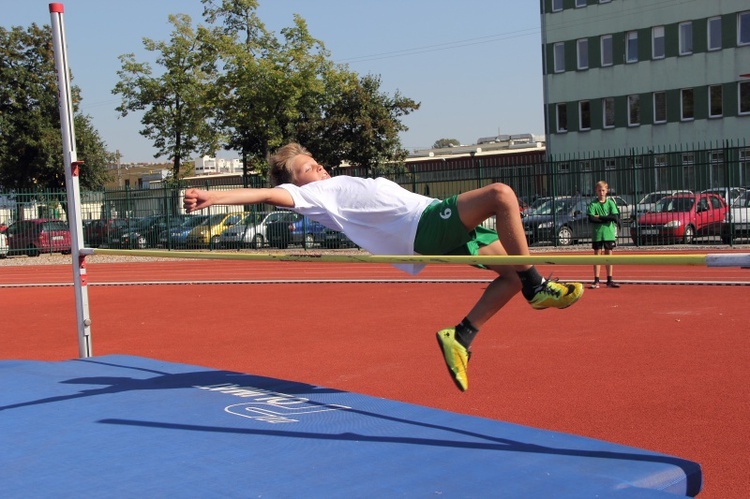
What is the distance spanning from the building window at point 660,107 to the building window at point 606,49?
2585 mm

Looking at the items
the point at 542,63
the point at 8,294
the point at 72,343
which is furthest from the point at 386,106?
the point at 72,343

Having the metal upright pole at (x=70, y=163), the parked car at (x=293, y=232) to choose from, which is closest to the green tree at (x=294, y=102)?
the parked car at (x=293, y=232)

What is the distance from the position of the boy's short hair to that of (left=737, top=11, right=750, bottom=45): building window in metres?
31.4

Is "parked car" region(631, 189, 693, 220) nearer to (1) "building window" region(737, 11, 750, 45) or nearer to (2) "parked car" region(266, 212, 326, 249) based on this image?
(2) "parked car" region(266, 212, 326, 249)

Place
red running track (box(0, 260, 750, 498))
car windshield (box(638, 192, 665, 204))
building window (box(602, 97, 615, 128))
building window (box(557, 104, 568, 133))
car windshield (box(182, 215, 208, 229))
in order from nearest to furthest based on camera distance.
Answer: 1. red running track (box(0, 260, 750, 498))
2. car windshield (box(638, 192, 665, 204))
3. car windshield (box(182, 215, 208, 229))
4. building window (box(602, 97, 615, 128))
5. building window (box(557, 104, 568, 133))

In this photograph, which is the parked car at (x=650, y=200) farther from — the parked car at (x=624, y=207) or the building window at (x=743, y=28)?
the building window at (x=743, y=28)

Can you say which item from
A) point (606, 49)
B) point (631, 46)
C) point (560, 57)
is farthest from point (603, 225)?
point (560, 57)

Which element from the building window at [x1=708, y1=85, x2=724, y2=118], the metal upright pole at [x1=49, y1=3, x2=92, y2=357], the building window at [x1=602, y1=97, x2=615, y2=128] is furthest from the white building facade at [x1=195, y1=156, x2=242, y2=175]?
the metal upright pole at [x1=49, y1=3, x2=92, y2=357]

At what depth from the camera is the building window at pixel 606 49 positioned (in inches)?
1382

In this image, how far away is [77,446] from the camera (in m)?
3.61

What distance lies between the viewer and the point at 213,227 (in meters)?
23.3

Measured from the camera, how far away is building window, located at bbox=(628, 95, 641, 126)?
114 ft

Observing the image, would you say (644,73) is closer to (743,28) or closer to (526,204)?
(743,28)

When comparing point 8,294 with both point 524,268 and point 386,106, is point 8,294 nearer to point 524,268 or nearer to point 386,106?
point 524,268
